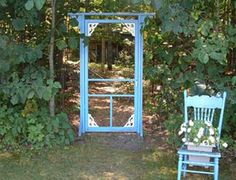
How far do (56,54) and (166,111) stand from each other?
198 centimetres

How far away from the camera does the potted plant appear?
4.21 m

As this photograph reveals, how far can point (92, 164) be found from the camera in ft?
16.5

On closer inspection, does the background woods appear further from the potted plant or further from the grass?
the potted plant

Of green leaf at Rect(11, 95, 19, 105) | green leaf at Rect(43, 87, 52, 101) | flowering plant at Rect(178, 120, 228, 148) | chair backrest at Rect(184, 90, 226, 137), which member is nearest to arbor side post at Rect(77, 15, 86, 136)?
green leaf at Rect(43, 87, 52, 101)

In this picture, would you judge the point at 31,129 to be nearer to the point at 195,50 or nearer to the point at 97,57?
the point at 97,57

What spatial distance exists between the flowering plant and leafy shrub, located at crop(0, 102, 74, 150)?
1847mm

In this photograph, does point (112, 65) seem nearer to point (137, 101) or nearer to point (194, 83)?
point (137, 101)

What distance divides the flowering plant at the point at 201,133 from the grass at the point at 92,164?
1.83 ft

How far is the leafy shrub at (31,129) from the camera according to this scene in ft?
18.1

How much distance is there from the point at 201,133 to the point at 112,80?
212 centimetres

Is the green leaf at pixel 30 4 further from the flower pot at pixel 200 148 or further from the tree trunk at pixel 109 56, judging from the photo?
the tree trunk at pixel 109 56

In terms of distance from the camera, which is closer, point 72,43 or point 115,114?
point 72,43

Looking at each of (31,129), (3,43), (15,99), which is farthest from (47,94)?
(3,43)

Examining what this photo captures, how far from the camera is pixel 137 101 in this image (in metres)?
6.11
